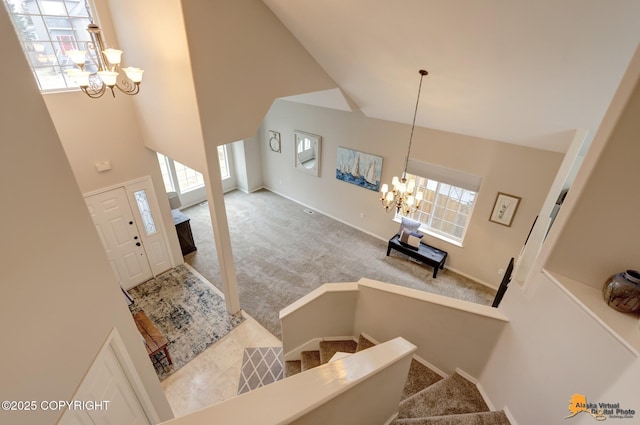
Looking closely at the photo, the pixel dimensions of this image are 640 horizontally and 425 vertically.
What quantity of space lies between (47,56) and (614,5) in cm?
569

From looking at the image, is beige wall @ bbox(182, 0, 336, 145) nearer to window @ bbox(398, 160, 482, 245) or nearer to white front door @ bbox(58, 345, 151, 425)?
white front door @ bbox(58, 345, 151, 425)

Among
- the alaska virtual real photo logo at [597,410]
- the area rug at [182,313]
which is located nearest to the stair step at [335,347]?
the area rug at [182,313]

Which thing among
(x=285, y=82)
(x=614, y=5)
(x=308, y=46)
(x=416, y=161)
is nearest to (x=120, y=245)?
(x=285, y=82)

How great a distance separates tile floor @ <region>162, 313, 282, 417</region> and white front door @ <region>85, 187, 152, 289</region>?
2.15 meters

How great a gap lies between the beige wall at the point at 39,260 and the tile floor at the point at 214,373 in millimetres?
2392

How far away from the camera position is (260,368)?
4.15 m

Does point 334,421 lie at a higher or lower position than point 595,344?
lower

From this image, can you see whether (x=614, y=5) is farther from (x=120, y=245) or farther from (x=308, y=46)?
(x=120, y=245)

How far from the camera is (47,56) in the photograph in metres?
3.70

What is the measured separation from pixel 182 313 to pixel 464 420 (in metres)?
4.35

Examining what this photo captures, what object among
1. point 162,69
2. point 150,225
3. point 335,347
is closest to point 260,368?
point 335,347

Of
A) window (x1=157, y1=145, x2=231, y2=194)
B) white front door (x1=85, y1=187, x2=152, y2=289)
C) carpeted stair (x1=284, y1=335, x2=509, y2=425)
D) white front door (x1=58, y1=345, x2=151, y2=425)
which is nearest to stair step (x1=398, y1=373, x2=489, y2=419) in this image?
carpeted stair (x1=284, y1=335, x2=509, y2=425)

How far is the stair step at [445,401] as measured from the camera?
2.64m

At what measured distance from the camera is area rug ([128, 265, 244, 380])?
438 cm
